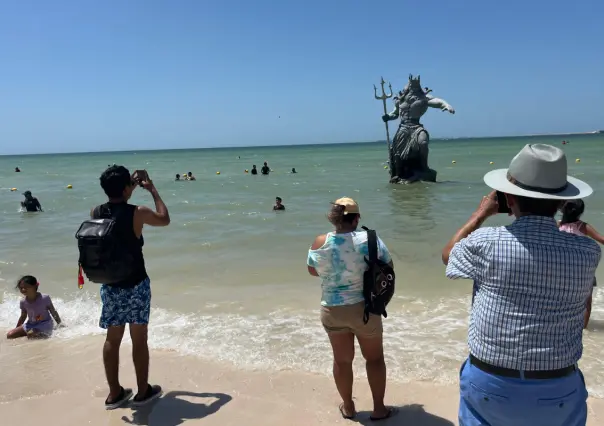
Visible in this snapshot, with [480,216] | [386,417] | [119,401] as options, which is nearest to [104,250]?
[119,401]

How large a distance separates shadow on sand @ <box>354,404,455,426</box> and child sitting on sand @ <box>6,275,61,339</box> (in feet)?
12.8

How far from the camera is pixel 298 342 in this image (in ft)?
17.1

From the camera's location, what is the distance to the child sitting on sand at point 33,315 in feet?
18.3

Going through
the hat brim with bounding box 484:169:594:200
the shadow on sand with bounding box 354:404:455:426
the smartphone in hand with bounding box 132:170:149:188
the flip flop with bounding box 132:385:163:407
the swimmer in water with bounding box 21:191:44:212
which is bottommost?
the shadow on sand with bounding box 354:404:455:426

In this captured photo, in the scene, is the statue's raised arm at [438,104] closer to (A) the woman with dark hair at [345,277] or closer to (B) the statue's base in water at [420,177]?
(B) the statue's base in water at [420,177]

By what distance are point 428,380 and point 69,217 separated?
14725 millimetres

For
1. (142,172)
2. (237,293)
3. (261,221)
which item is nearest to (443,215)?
(261,221)

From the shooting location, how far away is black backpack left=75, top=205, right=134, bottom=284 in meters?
3.36

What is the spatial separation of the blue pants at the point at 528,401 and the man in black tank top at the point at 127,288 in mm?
2357

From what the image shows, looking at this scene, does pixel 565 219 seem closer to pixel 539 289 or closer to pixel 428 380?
pixel 428 380

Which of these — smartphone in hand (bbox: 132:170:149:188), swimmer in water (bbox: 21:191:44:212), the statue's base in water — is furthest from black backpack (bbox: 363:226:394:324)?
the statue's base in water

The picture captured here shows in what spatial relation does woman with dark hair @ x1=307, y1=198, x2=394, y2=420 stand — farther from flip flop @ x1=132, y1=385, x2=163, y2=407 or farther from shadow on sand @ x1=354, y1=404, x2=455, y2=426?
flip flop @ x1=132, y1=385, x2=163, y2=407

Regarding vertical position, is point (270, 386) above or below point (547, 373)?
below

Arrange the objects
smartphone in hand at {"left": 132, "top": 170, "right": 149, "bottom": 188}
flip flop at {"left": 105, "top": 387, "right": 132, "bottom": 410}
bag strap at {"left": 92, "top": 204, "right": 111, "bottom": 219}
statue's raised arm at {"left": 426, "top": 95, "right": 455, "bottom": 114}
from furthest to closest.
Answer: statue's raised arm at {"left": 426, "top": 95, "right": 455, "bottom": 114} < flip flop at {"left": 105, "top": 387, "right": 132, "bottom": 410} < smartphone in hand at {"left": 132, "top": 170, "right": 149, "bottom": 188} < bag strap at {"left": 92, "top": 204, "right": 111, "bottom": 219}
